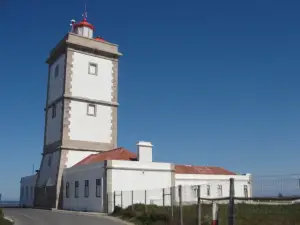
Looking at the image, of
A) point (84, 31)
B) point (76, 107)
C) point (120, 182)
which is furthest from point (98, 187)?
point (84, 31)

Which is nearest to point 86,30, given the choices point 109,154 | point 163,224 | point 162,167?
point 109,154

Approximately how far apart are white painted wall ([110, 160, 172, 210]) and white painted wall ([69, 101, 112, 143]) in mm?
7826

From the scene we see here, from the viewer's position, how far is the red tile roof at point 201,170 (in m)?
38.8

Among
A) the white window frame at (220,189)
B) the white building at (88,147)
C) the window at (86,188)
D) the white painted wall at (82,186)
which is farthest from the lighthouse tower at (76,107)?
the white window frame at (220,189)

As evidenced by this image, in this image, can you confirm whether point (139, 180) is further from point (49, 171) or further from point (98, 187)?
point (49, 171)

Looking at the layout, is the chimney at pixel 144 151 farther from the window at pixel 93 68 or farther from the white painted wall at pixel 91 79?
the window at pixel 93 68

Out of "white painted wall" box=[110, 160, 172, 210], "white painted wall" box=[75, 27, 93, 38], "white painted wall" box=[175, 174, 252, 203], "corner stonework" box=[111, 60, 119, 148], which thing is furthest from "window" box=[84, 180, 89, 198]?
"white painted wall" box=[75, 27, 93, 38]

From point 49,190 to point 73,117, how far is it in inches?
275

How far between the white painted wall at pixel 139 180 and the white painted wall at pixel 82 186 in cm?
136

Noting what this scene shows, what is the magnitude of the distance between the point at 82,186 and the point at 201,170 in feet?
45.3

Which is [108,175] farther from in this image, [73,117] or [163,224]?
[163,224]

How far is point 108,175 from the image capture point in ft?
94.9

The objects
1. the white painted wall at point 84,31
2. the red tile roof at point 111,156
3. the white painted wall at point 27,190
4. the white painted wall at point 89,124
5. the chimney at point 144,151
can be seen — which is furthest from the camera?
the white painted wall at point 27,190

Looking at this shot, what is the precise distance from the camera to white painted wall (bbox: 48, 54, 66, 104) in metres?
37.9
